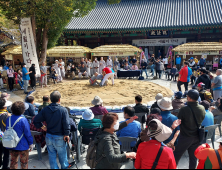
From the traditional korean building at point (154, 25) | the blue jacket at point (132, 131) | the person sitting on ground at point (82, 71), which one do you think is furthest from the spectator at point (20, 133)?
the traditional korean building at point (154, 25)

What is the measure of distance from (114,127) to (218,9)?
21.1 metres

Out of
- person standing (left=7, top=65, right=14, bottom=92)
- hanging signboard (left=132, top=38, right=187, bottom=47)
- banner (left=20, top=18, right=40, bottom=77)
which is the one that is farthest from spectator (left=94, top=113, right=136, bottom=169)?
hanging signboard (left=132, top=38, right=187, bottom=47)

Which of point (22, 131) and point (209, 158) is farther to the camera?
point (22, 131)

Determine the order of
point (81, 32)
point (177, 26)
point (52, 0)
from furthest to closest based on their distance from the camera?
1. point (81, 32)
2. point (177, 26)
3. point (52, 0)

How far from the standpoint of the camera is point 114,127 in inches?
121

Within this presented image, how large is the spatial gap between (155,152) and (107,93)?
331 inches

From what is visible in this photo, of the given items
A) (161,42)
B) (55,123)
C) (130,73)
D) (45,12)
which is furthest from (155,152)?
(161,42)

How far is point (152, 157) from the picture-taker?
8.61 ft

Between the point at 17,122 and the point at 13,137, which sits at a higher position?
the point at 17,122

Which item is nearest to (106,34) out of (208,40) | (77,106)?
(208,40)

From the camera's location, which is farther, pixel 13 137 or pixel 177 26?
pixel 177 26

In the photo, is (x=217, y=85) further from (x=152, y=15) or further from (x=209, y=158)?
(x=152, y=15)

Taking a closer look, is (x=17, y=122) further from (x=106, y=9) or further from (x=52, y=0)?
(x=106, y=9)

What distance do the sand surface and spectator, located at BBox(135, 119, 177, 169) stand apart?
6.49 meters
